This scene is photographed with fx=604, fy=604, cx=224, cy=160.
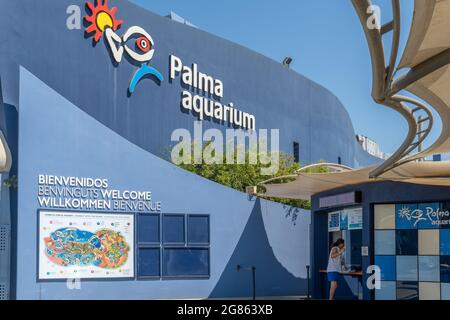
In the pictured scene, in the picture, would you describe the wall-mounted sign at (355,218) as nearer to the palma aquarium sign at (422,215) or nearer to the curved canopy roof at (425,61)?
the palma aquarium sign at (422,215)

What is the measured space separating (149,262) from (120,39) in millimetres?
7070

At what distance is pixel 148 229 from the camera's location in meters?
14.5

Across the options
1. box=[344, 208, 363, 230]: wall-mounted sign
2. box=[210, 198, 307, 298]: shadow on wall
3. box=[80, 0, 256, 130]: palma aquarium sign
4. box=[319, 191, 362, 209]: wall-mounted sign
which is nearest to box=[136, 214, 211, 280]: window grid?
box=[210, 198, 307, 298]: shadow on wall

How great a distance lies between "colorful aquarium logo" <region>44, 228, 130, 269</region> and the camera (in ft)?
41.1

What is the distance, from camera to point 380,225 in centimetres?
1313

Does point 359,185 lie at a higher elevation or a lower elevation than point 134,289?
higher

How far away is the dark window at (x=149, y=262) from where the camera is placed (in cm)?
1430

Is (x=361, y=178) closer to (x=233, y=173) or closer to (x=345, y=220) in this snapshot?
(x=345, y=220)

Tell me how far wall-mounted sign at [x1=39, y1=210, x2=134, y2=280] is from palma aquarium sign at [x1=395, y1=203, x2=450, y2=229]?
6.11 m

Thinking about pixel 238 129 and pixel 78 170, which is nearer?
pixel 78 170
